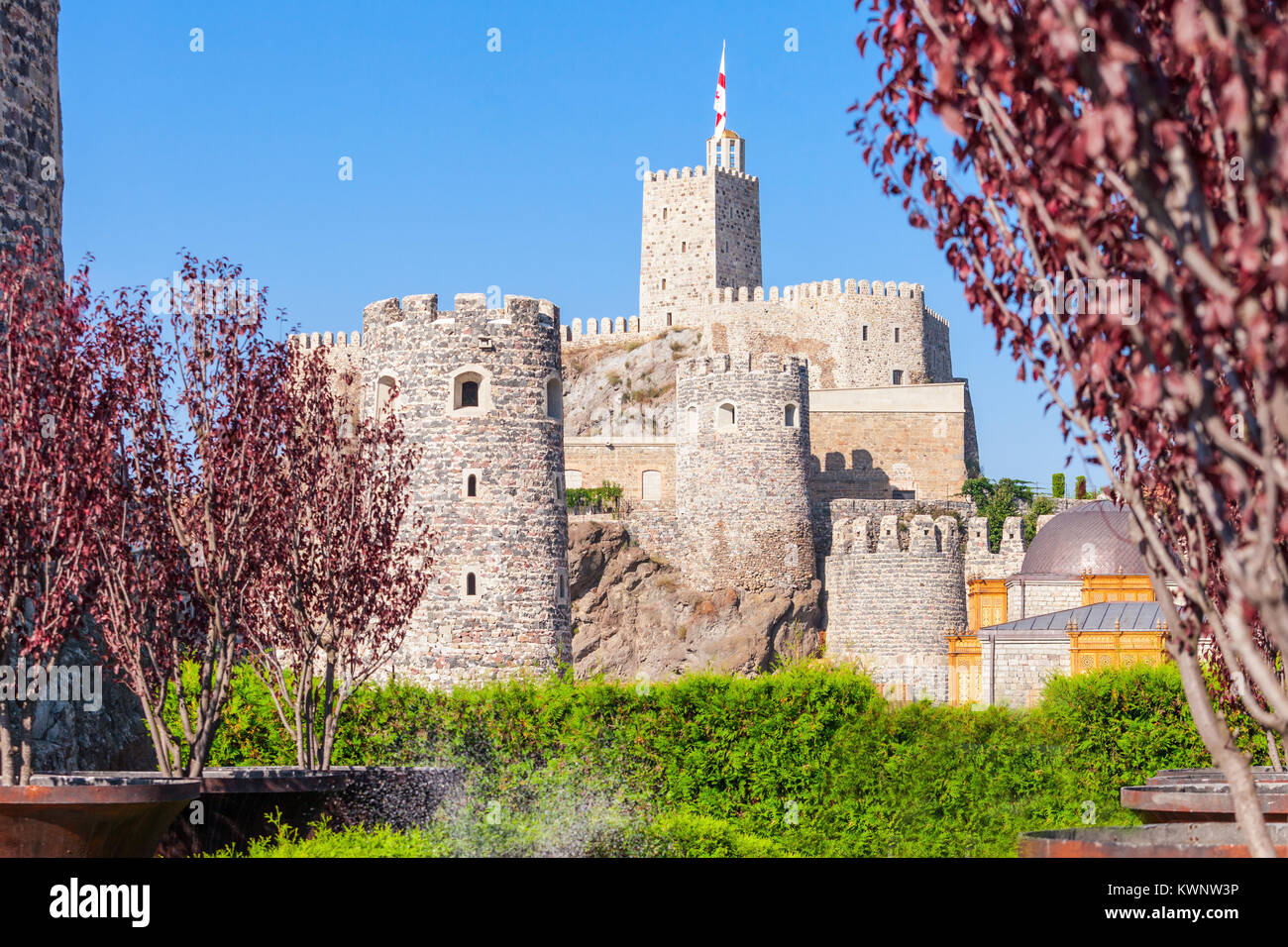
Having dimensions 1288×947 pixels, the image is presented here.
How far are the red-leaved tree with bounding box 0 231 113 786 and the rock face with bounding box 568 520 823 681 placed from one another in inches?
1316

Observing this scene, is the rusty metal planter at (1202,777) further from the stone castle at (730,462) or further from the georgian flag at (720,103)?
the georgian flag at (720,103)

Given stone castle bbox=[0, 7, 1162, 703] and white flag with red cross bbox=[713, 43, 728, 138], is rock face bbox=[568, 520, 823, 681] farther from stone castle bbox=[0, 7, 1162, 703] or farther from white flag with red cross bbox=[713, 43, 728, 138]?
white flag with red cross bbox=[713, 43, 728, 138]

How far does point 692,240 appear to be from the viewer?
68.8 meters

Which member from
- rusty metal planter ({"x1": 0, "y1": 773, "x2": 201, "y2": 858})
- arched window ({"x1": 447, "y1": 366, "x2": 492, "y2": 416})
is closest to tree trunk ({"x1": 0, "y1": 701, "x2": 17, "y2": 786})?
rusty metal planter ({"x1": 0, "y1": 773, "x2": 201, "y2": 858})

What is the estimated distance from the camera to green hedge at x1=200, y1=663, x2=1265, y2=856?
663 inches

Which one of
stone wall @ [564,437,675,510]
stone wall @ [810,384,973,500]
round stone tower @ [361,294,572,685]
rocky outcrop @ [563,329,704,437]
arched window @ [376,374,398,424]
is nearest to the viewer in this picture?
round stone tower @ [361,294,572,685]

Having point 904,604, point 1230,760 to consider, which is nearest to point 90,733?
point 1230,760

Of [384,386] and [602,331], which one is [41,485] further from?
[602,331]

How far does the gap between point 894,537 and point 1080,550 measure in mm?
6414

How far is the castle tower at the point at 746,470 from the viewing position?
146 ft

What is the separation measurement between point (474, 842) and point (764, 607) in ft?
108

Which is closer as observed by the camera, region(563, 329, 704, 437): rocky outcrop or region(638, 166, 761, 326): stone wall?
region(563, 329, 704, 437): rocky outcrop

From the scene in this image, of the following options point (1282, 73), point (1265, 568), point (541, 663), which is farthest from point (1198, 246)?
point (541, 663)
